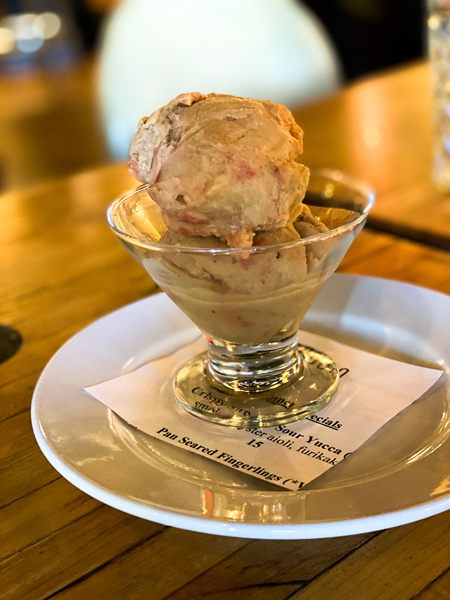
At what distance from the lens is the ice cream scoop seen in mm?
400

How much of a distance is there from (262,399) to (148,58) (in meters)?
1.13

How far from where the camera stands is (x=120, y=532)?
0.35 metres

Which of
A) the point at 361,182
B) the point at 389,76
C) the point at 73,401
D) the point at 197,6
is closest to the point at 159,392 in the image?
the point at 73,401

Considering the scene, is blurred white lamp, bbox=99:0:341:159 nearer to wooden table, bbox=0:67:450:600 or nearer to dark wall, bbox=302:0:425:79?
wooden table, bbox=0:67:450:600

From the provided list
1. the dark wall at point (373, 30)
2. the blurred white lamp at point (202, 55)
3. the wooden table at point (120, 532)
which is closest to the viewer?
the wooden table at point (120, 532)

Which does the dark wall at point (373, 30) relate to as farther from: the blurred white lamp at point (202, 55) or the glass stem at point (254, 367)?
the glass stem at point (254, 367)

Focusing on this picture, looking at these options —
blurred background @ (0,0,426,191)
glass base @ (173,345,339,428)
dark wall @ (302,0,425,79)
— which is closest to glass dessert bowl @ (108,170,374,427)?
glass base @ (173,345,339,428)

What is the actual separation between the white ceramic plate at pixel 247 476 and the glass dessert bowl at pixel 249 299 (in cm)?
5

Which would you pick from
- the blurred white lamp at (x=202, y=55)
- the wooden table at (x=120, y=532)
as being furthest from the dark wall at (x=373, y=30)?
the wooden table at (x=120, y=532)

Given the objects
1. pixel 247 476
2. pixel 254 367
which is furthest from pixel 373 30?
pixel 247 476

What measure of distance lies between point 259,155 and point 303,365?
0.16 m

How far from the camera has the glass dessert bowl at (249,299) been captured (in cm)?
41

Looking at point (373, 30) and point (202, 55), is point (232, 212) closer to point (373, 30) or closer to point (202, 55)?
point (202, 55)

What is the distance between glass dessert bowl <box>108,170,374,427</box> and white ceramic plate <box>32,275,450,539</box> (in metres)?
0.05
